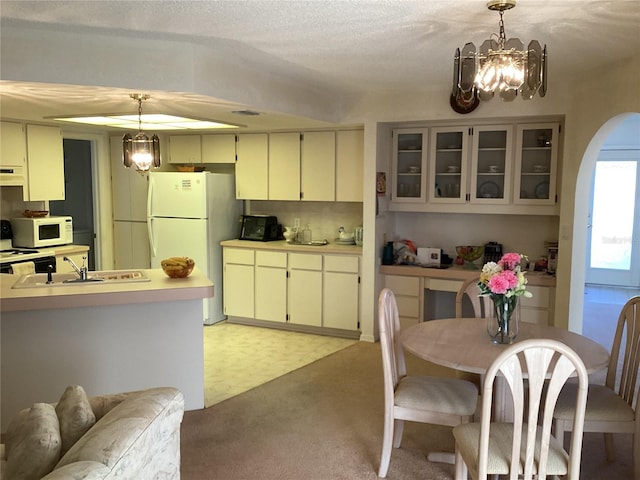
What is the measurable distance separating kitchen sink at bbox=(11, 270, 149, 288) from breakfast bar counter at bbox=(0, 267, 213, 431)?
81 mm

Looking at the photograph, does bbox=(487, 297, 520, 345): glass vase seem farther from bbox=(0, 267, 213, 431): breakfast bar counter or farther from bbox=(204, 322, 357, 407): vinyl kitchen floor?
bbox=(204, 322, 357, 407): vinyl kitchen floor

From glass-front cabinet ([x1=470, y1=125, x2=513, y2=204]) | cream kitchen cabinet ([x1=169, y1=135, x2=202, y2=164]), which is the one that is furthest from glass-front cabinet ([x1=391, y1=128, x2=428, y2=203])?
cream kitchen cabinet ([x1=169, y1=135, x2=202, y2=164])

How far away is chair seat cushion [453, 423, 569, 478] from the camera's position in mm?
2336

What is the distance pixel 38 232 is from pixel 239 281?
78.7 inches

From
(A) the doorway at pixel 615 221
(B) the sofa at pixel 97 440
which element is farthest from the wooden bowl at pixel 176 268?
(A) the doorway at pixel 615 221

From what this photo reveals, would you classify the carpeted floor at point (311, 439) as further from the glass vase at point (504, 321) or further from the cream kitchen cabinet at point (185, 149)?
the cream kitchen cabinet at point (185, 149)

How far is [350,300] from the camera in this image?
5621 millimetres

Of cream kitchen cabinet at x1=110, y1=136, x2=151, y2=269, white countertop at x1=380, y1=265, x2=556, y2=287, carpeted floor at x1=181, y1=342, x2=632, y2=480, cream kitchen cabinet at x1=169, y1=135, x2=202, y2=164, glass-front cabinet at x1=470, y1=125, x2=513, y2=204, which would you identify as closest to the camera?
carpeted floor at x1=181, y1=342, x2=632, y2=480

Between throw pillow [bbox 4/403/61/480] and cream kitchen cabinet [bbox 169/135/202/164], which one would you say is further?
cream kitchen cabinet [bbox 169/135/202/164]

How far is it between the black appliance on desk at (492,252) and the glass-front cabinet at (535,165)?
0.54 metres

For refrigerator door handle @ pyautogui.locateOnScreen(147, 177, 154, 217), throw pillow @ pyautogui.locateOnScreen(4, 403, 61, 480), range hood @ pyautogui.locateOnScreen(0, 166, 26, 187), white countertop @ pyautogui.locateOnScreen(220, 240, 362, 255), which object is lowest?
throw pillow @ pyautogui.locateOnScreen(4, 403, 61, 480)

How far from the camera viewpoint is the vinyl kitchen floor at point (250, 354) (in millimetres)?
4410

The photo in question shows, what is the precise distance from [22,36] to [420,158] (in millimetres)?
3563

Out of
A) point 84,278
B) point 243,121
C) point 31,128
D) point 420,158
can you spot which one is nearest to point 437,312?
point 420,158
